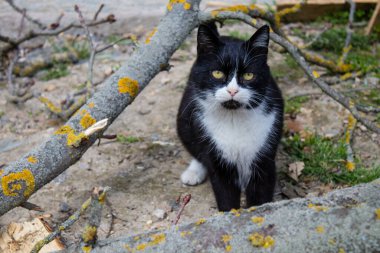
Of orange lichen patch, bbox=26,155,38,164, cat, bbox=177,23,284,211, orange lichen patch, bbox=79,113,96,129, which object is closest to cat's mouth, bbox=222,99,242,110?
cat, bbox=177,23,284,211

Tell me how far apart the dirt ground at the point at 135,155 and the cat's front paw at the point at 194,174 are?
40 millimetres

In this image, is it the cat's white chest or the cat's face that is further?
the cat's white chest

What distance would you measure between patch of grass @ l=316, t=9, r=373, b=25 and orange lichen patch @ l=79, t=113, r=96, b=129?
3.54 m

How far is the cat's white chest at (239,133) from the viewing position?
8.46 feet

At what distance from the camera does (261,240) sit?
4.50 feet

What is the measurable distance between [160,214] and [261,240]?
1441 millimetres

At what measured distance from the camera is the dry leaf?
10.1 ft

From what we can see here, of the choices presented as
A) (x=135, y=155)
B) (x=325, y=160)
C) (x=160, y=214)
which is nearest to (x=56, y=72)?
(x=135, y=155)

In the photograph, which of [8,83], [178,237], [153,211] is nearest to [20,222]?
[153,211]

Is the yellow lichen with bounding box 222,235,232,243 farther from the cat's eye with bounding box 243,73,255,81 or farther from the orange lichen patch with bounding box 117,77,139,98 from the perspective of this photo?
the orange lichen patch with bounding box 117,77,139,98

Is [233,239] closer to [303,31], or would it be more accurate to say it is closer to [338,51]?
[338,51]

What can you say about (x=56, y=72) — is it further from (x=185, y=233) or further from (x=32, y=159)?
(x=185, y=233)

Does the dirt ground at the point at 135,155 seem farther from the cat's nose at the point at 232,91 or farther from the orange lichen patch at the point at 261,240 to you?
the orange lichen patch at the point at 261,240

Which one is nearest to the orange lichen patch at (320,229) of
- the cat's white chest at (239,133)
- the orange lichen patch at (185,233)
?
the orange lichen patch at (185,233)
